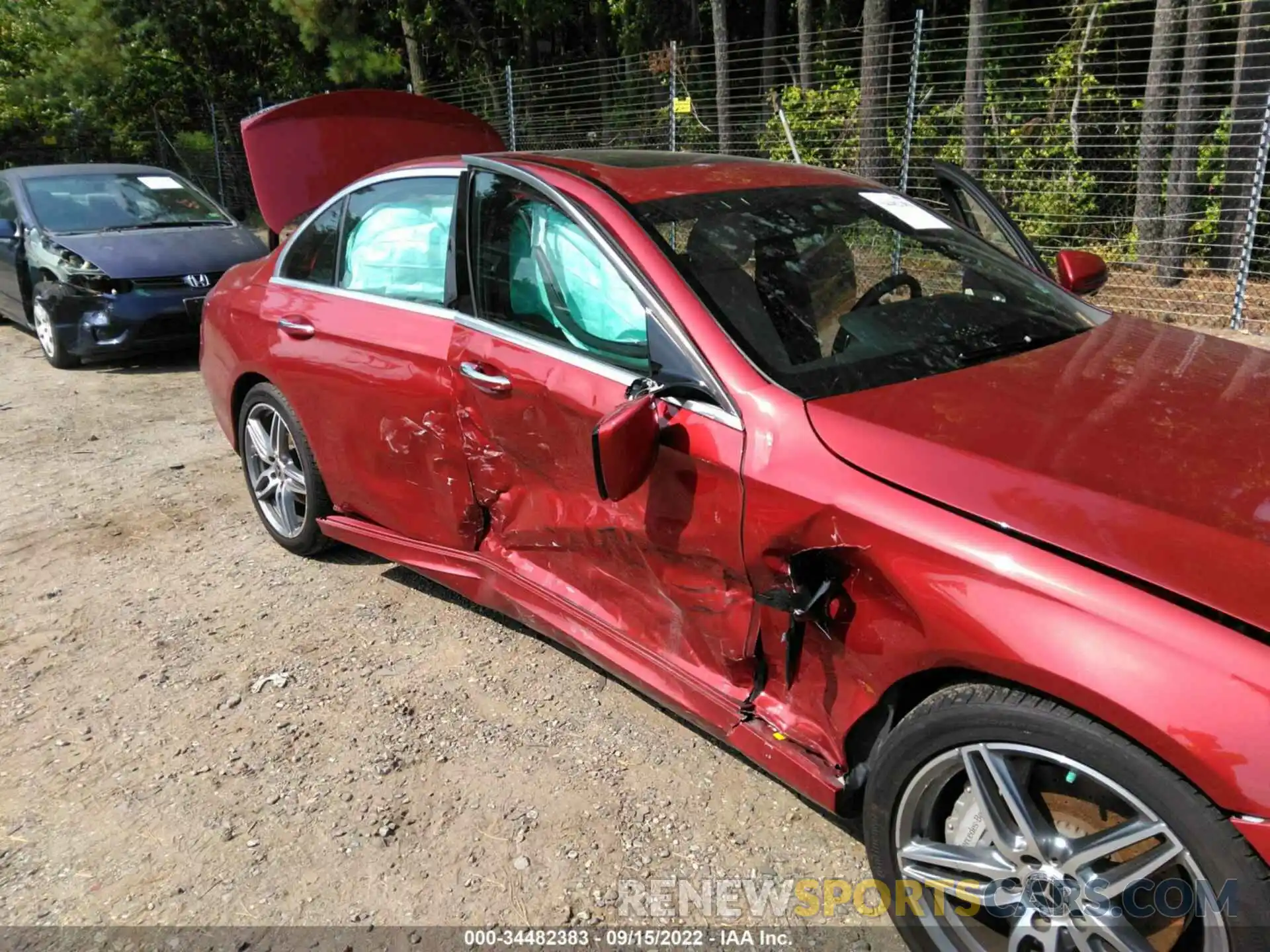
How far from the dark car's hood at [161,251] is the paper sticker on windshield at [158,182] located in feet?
2.81

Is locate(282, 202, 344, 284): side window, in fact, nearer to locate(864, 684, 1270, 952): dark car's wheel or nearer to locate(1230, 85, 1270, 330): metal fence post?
locate(864, 684, 1270, 952): dark car's wheel

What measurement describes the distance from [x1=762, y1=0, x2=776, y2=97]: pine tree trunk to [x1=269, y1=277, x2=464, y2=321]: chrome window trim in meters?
9.75

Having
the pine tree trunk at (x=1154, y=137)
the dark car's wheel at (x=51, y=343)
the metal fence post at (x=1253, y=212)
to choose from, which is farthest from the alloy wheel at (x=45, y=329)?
the pine tree trunk at (x=1154, y=137)

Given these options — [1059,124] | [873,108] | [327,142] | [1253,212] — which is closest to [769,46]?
[873,108]

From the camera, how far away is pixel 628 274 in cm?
260

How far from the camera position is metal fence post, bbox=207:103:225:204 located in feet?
63.6

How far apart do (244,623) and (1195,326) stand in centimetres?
790

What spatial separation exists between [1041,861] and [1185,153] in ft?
31.7

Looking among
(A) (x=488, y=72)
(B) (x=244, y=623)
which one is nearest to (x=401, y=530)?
(B) (x=244, y=623)

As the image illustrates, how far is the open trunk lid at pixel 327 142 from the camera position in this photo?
4750 mm

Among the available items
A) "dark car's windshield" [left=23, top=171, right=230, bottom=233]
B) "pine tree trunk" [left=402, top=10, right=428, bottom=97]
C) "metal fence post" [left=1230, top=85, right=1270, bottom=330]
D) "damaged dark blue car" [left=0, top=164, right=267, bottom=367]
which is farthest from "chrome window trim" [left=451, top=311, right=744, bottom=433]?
"pine tree trunk" [left=402, top=10, right=428, bottom=97]

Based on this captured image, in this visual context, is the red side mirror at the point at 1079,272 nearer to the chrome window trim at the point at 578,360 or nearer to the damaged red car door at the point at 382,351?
the chrome window trim at the point at 578,360

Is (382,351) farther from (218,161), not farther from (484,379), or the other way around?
(218,161)

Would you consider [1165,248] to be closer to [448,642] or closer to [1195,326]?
[1195,326]
